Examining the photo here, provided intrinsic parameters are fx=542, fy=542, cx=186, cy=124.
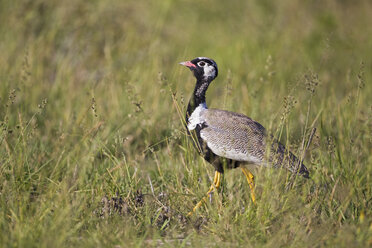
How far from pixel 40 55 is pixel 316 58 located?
397 cm

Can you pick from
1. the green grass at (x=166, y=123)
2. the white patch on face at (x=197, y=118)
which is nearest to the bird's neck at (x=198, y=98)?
the white patch on face at (x=197, y=118)

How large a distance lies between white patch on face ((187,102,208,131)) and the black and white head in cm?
23

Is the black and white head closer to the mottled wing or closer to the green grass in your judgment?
the green grass

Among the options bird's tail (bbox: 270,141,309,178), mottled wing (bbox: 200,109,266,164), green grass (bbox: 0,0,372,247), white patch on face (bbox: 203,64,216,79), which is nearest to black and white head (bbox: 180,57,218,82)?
white patch on face (bbox: 203,64,216,79)

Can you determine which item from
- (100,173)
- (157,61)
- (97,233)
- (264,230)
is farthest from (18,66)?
(264,230)

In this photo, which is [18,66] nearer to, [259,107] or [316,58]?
[259,107]

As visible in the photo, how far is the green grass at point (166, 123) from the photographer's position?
3.38 m

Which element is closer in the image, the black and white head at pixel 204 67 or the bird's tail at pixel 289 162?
the bird's tail at pixel 289 162

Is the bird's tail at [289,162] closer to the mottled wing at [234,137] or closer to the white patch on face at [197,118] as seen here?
the mottled wing at [234,137]

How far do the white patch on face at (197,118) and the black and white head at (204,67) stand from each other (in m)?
0.23

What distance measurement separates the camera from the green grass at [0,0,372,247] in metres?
3.38

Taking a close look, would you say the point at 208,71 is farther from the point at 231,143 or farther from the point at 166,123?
the point at 166,123

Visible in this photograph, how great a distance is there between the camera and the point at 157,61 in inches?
249

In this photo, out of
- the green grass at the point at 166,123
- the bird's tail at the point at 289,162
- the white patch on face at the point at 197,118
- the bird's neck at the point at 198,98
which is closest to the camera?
the green grass at the point at 166,123
